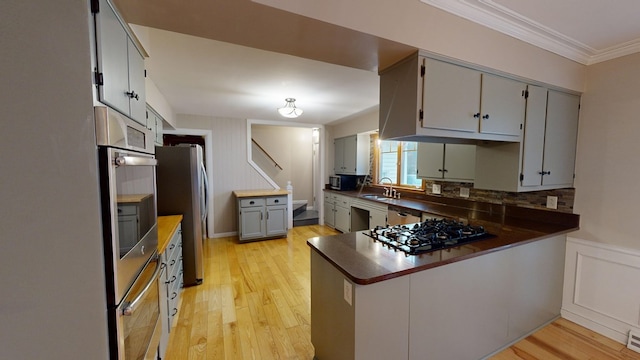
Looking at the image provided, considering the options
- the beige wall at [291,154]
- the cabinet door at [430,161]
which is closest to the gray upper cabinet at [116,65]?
the cabinet door at [430,161]

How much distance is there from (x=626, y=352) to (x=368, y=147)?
391 centimetres

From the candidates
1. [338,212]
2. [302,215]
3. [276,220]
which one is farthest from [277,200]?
[302,215]

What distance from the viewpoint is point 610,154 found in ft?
6.93

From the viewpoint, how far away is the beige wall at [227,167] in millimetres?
4688

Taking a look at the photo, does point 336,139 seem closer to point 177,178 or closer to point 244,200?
point 244,200

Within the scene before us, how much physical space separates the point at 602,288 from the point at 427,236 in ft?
6.01

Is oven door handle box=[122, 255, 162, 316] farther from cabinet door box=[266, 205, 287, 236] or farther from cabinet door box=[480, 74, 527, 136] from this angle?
cabinet door box=[266, 205, 287, 236]

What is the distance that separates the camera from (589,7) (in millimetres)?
1528

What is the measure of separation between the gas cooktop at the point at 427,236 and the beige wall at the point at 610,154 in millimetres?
1171

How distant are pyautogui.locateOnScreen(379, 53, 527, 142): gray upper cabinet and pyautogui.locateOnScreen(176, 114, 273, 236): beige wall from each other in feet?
12.1

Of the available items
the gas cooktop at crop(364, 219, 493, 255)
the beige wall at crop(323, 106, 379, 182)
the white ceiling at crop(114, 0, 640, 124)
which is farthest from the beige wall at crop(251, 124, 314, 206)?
the gas cooktop at crop(364, 219, 493, 255)

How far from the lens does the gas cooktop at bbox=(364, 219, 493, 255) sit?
5.37 feet

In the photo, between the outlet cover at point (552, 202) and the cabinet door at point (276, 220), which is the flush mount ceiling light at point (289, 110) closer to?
the cabinet door at point (276, 220)

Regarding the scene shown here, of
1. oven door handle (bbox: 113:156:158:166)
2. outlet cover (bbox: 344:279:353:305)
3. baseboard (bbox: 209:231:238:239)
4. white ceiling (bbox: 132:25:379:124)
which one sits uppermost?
white ceiling (bbox: 132:25:379:124)
